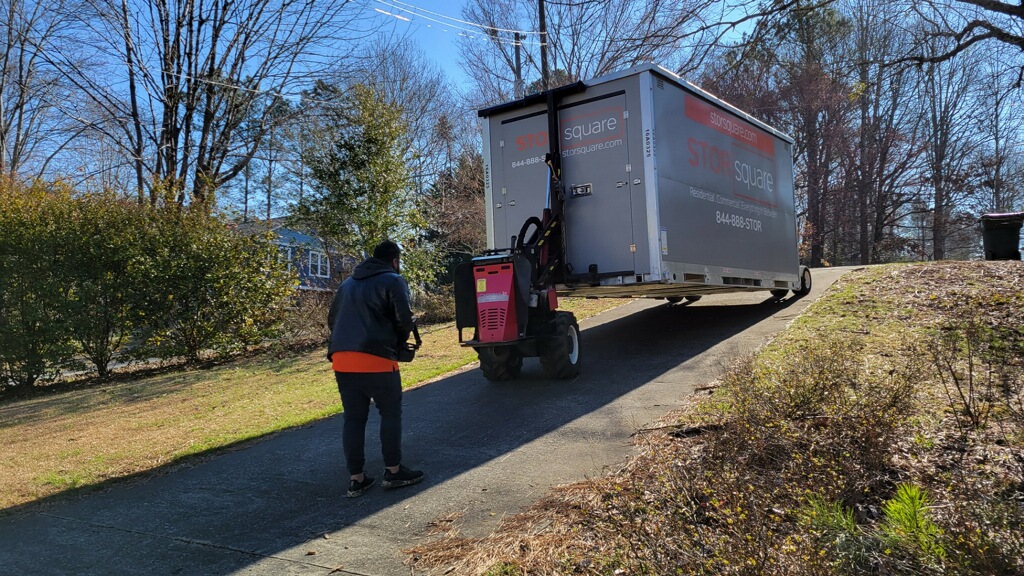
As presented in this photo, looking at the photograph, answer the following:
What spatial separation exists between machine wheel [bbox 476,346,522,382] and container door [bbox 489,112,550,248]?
5.50ft

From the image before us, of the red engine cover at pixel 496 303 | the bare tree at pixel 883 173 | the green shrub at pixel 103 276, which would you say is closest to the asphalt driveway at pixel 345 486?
the red engine cover at pixel 496 303

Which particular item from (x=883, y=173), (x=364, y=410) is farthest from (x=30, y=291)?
(x=883, y=173)

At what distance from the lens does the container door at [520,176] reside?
29.3 ft

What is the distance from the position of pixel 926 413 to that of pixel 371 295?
13.7 ft

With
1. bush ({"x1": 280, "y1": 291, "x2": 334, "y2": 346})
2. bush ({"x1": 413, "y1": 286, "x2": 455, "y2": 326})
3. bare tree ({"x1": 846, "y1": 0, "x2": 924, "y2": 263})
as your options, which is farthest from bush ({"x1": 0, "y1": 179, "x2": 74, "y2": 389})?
bare tree ({"x1": 846, "y1": 0, "x2": 924, "y2": 263})

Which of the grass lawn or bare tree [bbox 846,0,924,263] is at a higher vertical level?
bare tree [bbox 846,0,924,263]

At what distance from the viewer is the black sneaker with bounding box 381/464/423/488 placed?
198 inches

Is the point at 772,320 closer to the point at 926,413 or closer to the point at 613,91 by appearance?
the point at 613,91

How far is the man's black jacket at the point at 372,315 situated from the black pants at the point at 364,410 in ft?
0.65

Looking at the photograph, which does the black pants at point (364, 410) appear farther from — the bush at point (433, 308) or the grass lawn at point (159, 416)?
the bush at point (433, 308)

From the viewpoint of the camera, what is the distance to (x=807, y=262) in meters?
33.2

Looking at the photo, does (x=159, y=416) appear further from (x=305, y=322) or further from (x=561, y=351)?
(x=305, y=322)

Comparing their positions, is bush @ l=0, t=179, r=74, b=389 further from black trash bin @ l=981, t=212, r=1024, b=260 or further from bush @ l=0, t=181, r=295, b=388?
black trash bin @ l=981, t=212, r=1024, b=260

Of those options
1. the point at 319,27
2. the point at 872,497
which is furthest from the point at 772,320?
the point at 319,27
